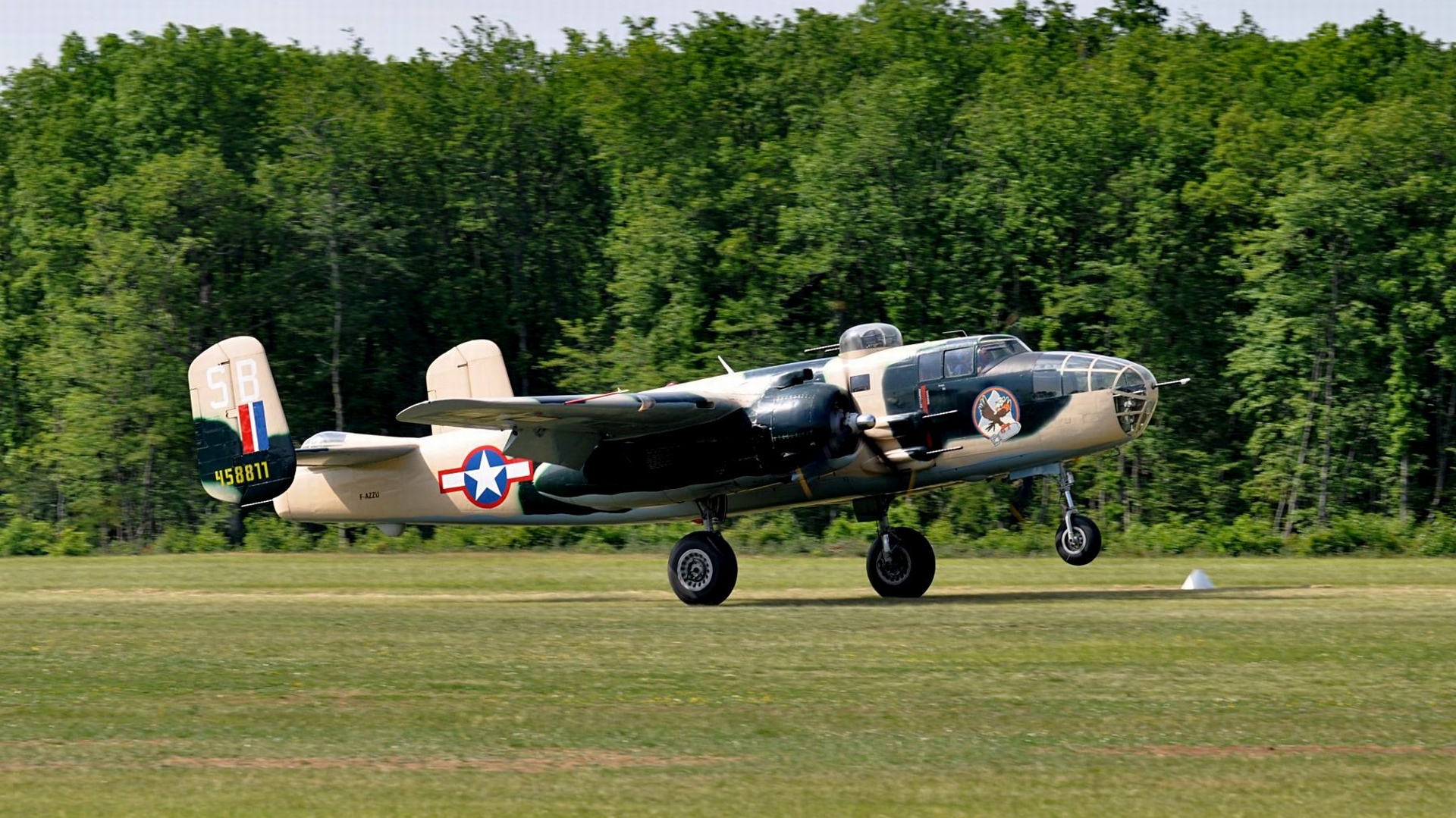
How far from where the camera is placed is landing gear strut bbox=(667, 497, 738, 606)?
2220 cm

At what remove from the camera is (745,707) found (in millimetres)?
12430

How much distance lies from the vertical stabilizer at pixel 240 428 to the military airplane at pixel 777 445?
0.05m

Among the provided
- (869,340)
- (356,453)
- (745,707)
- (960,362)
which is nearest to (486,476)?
(356,453)

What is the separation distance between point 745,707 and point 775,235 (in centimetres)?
4101

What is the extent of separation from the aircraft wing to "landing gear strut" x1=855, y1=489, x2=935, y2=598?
2.98 meters

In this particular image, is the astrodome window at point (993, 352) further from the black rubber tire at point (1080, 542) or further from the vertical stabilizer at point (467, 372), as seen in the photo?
the vertical stabilizer at point (467, 372)

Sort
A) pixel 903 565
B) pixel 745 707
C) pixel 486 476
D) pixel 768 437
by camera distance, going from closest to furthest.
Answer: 1. pixel 745 707
2. pixel 768 437
3. pixel 903 565
4. pixel 486 476

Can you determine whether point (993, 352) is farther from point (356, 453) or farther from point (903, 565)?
point (356, 453)

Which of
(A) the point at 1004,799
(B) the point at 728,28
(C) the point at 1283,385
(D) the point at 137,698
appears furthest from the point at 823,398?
(B) the point at 728,28

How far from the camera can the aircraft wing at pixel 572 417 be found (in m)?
20.6

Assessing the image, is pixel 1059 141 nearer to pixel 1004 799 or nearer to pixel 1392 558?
pixel 1392 558

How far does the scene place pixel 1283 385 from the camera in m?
44.9

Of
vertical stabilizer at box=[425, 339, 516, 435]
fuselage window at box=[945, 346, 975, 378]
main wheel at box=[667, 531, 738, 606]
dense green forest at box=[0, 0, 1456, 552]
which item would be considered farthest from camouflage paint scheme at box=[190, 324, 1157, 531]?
dense green forest at box=[0, 0, 1456, 552]

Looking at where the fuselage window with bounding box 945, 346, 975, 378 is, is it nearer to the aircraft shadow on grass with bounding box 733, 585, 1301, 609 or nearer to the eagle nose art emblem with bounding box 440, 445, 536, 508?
the aircraft shadow on grass with bounding box 733, 585, 1301, 609
